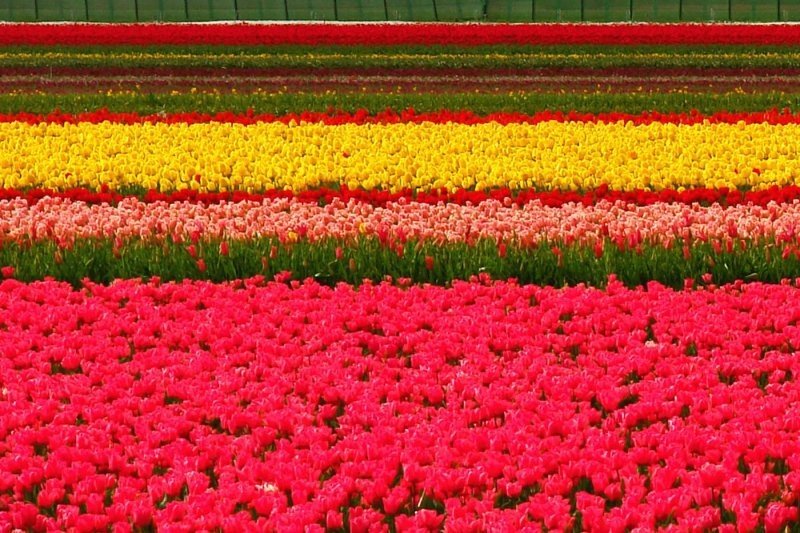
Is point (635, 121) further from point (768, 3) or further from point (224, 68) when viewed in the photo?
point (768, 3)

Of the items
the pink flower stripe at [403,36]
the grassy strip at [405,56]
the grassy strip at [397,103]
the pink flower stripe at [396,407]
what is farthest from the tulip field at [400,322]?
the pink flower stripe at [403,36]

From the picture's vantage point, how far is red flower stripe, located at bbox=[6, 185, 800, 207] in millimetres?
10047

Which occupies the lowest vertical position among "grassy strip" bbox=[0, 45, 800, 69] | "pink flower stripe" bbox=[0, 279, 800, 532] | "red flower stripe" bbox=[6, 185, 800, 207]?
"pink flower stripe" bbox=[0, 279, 800, 532]

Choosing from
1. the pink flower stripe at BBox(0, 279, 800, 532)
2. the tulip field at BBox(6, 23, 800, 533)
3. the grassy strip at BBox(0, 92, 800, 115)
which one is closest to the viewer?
the pink flower stripe at BBox(0, 279, 800, 532)

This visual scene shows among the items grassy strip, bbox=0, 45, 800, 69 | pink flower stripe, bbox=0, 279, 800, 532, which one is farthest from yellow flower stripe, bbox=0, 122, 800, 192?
grassy strip, bbox=0, 45, 800, 69

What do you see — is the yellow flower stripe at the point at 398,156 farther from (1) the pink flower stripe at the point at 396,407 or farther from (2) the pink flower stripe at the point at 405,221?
(1) the pink flower stripe at the point at 396,407

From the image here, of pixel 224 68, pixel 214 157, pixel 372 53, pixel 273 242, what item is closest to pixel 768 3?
pixel 372 53

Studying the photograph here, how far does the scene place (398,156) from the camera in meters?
12.3

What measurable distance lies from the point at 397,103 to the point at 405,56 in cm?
1124

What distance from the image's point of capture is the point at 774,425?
5.09m

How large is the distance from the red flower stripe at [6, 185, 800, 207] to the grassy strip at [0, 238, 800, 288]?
1983 millimetres

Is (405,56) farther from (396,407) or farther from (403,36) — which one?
(396,407)

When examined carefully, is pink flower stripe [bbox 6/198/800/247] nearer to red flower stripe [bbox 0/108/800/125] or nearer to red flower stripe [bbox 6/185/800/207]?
red flower stripe [bbox 6/185/800/207]

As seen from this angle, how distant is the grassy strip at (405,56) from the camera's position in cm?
2708
